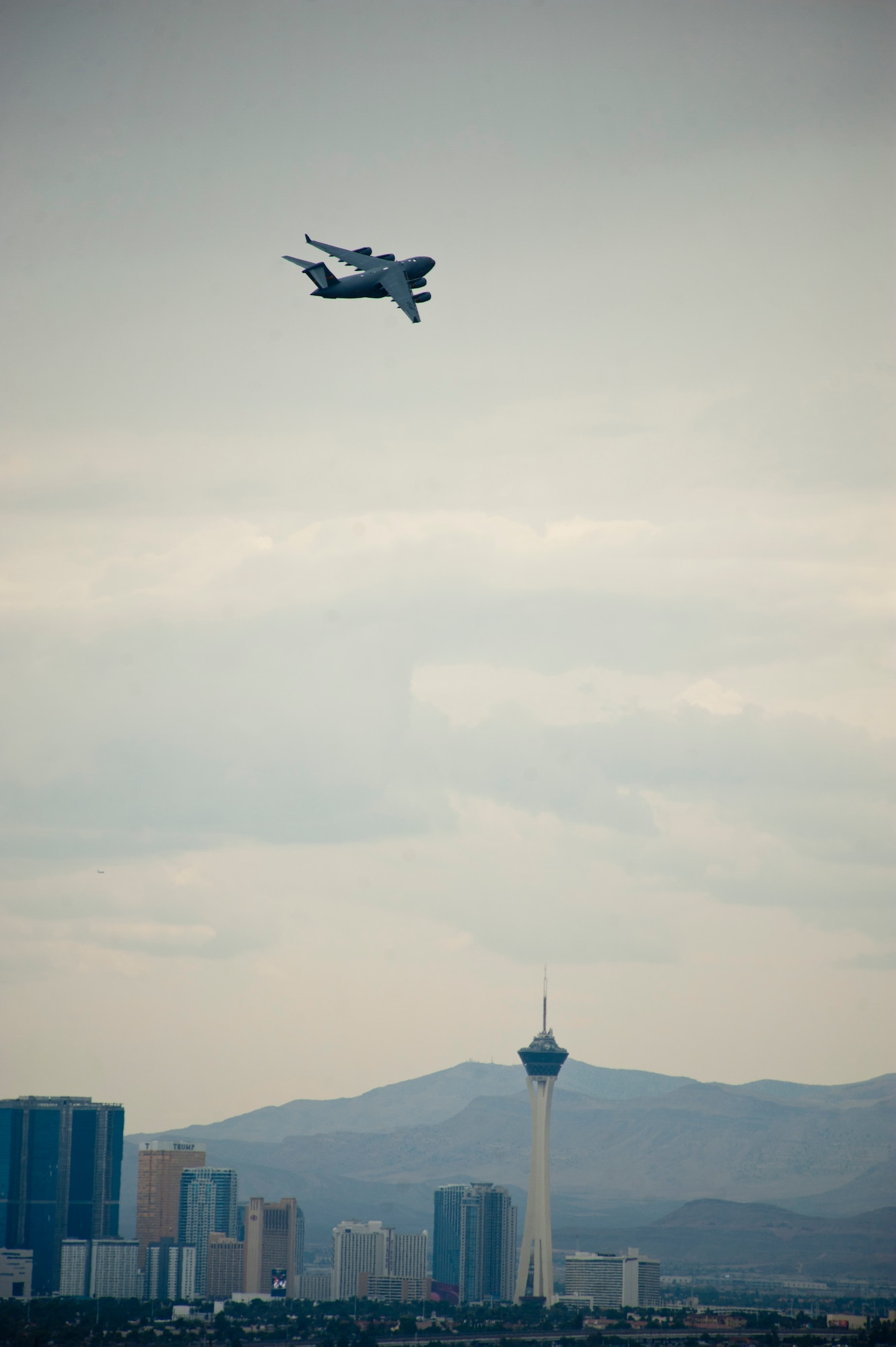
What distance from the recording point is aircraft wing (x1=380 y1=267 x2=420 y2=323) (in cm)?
9894

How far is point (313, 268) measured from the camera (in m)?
103

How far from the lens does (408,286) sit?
100 meters

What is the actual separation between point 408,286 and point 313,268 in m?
6.97

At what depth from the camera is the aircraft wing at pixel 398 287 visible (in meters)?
98.9

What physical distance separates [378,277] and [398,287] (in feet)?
5.34

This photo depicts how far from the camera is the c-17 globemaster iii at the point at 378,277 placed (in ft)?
327

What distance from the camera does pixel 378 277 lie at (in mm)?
100688

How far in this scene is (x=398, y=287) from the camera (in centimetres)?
9994

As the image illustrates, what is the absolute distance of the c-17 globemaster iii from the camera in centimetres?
9969
